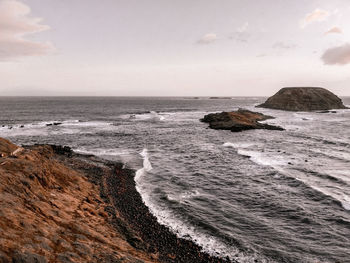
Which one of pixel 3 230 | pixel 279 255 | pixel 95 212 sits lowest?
pixel 279 255

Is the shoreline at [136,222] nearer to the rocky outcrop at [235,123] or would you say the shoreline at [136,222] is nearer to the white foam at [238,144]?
the white foam at [238,144]

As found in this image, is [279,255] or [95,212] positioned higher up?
[95,212]

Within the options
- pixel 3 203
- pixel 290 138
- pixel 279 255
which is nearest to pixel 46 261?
pixel 3 203

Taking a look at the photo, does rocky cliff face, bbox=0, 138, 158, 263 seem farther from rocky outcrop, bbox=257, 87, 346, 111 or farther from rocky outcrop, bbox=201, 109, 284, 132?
rocky outcrop, bbox=257, 87, 346, 111

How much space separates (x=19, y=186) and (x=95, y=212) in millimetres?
6074

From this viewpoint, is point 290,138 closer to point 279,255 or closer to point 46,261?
point 279,255

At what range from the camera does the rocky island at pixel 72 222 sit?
11133 millimetres

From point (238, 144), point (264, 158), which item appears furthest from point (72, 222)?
point (238, 144)

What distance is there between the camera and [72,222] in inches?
587

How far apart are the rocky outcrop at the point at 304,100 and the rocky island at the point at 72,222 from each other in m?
145

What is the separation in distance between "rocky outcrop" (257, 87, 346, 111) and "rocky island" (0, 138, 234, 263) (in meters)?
145

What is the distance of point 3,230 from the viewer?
10.7 metres

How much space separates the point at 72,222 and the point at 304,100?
159337 mm

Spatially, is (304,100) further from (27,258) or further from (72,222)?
(27,258)
